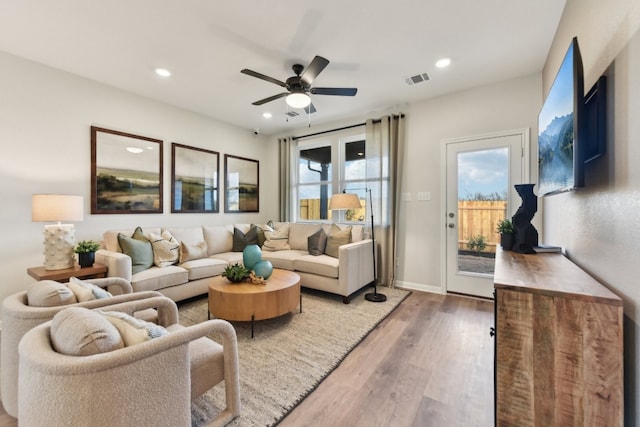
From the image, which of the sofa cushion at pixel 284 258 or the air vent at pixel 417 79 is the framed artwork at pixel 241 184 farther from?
the air vent at pixel 417 79

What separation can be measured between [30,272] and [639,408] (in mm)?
4044

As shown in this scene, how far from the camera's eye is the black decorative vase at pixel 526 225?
1.87 meters

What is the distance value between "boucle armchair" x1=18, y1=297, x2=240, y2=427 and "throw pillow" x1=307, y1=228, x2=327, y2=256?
8.68 ft

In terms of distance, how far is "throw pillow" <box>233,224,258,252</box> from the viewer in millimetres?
4238

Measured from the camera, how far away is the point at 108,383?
94cm

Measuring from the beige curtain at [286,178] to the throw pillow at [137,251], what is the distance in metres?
2.50

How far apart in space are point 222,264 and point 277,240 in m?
1.01

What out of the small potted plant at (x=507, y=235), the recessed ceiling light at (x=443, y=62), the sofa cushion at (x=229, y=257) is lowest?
→ the sofa cushion at (x=229, y=257)

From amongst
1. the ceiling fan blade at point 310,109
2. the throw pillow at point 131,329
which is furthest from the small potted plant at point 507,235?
the ceiling fan blade at point 310,109

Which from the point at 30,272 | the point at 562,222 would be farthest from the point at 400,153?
the point at 30,272

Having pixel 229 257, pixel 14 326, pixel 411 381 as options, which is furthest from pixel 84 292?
pixel 229 257

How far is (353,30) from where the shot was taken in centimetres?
232

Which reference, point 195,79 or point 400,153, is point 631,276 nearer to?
point 400,153

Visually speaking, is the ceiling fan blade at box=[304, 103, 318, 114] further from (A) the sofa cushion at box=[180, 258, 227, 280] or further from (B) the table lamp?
(B) the table lamp
